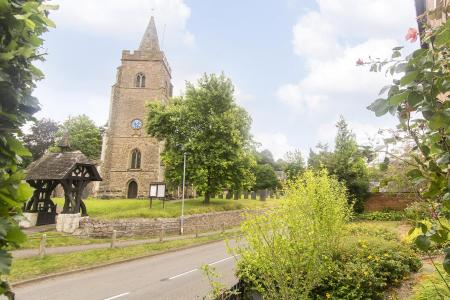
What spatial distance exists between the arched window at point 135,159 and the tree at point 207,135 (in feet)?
32.8

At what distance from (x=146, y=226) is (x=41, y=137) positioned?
126ft

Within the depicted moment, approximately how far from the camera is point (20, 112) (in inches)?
94.4

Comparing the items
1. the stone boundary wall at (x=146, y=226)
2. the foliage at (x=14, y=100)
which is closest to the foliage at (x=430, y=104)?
the foliage at (x=14, y=100)

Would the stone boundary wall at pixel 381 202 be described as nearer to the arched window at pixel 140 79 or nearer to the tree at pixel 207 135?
the tree at pixel 207 135

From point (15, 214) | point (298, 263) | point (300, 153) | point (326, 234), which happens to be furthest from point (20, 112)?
point (300, 153)

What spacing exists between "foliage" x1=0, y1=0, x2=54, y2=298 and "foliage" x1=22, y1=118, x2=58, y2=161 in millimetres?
56203

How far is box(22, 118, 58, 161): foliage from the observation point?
52188mm

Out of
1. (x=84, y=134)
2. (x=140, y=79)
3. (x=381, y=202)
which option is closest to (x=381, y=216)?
(x=381, y=202)

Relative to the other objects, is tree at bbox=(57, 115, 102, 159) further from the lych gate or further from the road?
the road

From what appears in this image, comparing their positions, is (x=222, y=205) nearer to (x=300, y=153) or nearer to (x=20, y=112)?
(x=300, y=153)

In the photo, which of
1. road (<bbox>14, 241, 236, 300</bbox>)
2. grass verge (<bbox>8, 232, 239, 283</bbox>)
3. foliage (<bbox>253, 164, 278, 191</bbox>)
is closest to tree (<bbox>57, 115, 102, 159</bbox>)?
foliage (<bbox>253, 164, 278, 191</bbox>)

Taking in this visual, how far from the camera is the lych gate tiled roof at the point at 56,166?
23.8 meters

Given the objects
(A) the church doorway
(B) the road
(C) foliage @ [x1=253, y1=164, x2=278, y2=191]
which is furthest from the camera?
(C) foliage @ [x1=253, y1=164, x2=278, y2=191]

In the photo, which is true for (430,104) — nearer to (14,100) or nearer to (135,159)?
(14,100)
